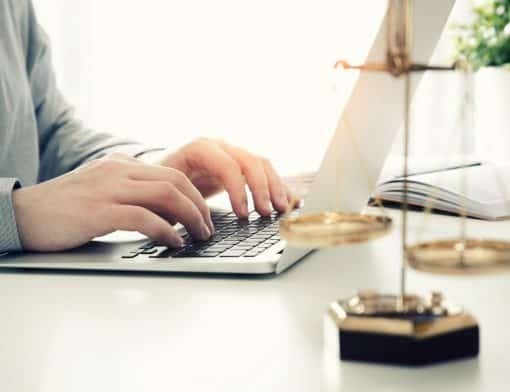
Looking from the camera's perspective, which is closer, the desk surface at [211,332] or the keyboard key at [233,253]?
the desk surface at [211,332]

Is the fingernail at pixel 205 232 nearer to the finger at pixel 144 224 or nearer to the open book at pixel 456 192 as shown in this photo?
the finger at pixel 144 224

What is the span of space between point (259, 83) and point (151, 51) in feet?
1.35

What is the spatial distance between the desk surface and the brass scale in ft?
0.03

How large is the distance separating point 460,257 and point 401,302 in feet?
0.22

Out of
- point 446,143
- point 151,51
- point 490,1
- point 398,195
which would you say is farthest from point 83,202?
point 446,143

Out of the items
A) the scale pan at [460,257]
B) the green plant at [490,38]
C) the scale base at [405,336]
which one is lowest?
the scale base at [405,336]

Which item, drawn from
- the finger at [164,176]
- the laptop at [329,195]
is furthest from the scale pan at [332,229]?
the finger at [164,176]

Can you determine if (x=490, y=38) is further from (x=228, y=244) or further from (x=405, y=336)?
(x=405, y=336)

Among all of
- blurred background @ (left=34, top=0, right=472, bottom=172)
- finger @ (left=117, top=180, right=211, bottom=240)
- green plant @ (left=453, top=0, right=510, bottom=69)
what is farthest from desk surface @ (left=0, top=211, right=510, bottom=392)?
blurred background @ (left=34, top=0, right=472, bottom=172)

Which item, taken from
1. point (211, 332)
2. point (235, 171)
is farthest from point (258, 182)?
point (211, 332)

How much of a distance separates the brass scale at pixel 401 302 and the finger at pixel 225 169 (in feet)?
1.71

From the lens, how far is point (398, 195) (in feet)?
3.51

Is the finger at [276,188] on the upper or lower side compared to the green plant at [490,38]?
lower

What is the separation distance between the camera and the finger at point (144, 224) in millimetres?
757
